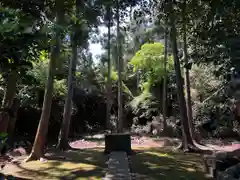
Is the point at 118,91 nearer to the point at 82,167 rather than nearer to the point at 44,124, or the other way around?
the point at 44,124

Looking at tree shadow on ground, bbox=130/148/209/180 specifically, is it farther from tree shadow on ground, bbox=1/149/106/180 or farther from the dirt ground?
tree shadow on ground, bbox=1/149/106/180

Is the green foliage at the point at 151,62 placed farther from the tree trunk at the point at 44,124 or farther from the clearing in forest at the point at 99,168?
the tree trunk at the point at 44,124

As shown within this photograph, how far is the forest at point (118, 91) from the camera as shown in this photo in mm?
2836

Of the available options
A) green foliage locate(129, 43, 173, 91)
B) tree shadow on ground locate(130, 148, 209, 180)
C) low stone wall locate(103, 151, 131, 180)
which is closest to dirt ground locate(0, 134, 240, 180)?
tree shadow on ground locate(130, 148, 209, 180)

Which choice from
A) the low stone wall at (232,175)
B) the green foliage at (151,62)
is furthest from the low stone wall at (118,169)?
the green foliage at (151,62)

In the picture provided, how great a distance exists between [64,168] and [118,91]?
784 centimetres

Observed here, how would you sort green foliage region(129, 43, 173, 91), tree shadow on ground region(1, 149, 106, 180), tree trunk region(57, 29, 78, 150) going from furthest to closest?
green foliage region(129, 43, 173, 91)
tree trunk region(57, 29, 78, 150)
tree shadow on ground region(1, 149, 106, 180)

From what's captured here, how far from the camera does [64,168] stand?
251 inches

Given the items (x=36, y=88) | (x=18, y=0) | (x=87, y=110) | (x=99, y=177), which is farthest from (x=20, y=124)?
(x=18, y=0)

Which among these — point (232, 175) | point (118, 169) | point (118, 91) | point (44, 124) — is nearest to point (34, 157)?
point (44, 124)

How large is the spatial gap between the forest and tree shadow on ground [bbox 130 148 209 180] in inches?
1.1

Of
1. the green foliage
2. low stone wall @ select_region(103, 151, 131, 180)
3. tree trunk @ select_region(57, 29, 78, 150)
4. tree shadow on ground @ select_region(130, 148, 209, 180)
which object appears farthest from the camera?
the green foliage

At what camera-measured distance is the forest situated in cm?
284

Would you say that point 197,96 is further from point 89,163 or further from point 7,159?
point 7,159
